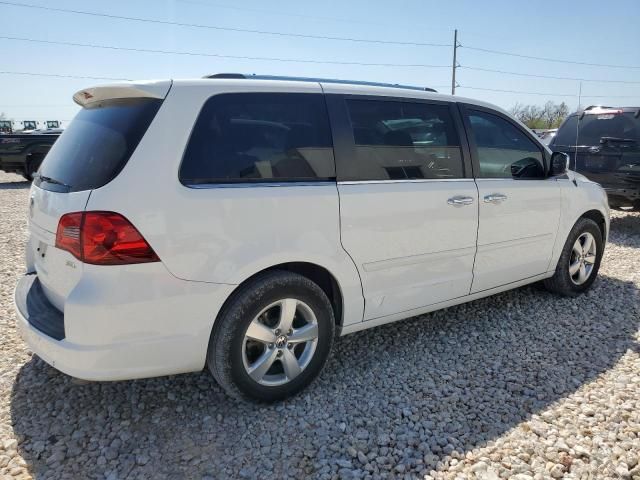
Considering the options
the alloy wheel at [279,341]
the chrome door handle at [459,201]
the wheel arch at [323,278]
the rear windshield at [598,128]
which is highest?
the rear windshield at [598,128]

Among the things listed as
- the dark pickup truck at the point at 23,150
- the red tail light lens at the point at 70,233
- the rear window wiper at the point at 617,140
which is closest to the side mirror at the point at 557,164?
the red tail light lens at the point at 70,233

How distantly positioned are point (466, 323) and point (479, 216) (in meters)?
1.00

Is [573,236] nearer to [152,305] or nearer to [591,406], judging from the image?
[591,406]

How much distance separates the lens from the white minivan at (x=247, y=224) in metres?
2.27

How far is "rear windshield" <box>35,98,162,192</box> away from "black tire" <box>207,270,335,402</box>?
2.91ft

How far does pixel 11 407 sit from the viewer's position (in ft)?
9.17

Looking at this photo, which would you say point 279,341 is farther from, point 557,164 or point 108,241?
point 557,164

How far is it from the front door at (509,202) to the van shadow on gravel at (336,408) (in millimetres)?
554

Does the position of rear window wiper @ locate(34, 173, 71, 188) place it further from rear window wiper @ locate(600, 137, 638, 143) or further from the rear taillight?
rear window wiper @ locate(600, 137, 638, 143)

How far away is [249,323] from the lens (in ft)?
8.52

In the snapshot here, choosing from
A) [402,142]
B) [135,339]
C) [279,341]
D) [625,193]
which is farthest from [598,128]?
[135,339]

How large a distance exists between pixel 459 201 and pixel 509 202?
606 mm

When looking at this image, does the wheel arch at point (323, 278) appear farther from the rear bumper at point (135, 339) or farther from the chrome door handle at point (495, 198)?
the chrome door handle at point (495, 198)

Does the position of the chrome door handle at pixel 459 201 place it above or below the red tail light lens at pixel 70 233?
above
